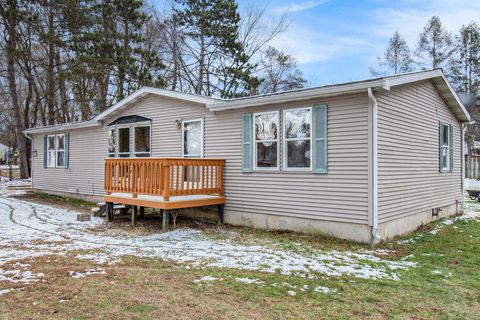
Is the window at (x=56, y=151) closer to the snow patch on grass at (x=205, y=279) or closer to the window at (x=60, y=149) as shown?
the window at (x=60, y=149)

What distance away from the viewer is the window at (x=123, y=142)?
11.0 m

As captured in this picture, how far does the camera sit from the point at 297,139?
23.8 feet

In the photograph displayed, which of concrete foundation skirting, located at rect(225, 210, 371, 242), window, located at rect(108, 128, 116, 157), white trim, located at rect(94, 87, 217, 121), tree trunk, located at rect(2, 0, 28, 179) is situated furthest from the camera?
tree trunk, located at rect(2, 0, 28, 179)

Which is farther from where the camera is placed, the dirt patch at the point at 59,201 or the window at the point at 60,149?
the window at the point at 60,149

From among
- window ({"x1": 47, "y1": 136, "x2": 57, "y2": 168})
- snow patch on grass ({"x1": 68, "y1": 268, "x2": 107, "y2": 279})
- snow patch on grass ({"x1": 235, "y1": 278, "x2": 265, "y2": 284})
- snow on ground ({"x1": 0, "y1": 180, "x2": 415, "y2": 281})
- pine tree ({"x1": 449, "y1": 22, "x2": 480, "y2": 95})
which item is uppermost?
pine tree ({"x1": 449, "y1": 22, "x2": 480, "y2": 95})

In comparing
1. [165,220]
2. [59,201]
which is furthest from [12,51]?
[165,220]

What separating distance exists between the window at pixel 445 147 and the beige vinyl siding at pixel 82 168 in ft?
32.1

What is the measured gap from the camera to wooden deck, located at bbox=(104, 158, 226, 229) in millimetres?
7445

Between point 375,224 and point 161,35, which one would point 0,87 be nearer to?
point 161,35

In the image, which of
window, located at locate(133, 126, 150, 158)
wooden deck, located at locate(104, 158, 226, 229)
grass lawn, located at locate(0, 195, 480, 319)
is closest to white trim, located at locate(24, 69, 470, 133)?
window, located at locate(133, 126, 150, 158)

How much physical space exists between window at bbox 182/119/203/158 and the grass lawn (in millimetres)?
4171

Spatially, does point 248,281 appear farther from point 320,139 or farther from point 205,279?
point 320,139

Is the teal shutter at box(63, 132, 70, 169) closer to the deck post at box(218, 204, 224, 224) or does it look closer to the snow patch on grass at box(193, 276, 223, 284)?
the deck post at box(218, 204, 224, 224)

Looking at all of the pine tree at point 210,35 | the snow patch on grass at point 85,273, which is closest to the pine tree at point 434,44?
the pine tree at point 210,35
